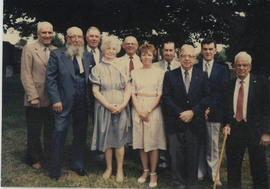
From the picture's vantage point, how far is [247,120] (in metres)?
3.65

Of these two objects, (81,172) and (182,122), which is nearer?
(182,122)

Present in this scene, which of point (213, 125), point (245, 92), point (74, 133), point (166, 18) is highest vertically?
point (166, 18)

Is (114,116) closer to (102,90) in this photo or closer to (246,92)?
(102,90)

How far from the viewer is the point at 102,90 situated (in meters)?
4.05

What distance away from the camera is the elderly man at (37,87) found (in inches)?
166

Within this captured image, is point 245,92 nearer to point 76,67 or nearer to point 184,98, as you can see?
point 184,98

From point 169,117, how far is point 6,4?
345 cm

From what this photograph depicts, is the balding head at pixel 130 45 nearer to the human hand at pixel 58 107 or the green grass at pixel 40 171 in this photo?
the human hand at pixel 58 107

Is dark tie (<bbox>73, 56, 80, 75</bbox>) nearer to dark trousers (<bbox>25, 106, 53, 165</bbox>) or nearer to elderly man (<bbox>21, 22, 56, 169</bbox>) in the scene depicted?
elderly man (<bbox>21, 22, 56, 169</bbox>)

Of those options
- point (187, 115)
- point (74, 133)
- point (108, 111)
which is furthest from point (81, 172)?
point (187, 115)

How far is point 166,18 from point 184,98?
6.06ft

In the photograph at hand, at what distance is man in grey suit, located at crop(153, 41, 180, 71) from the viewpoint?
426 centimetres

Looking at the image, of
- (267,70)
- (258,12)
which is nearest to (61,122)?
(267,70)

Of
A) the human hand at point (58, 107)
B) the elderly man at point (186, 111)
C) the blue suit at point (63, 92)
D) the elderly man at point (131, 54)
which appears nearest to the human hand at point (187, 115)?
the elderly man at point (186, 111)
